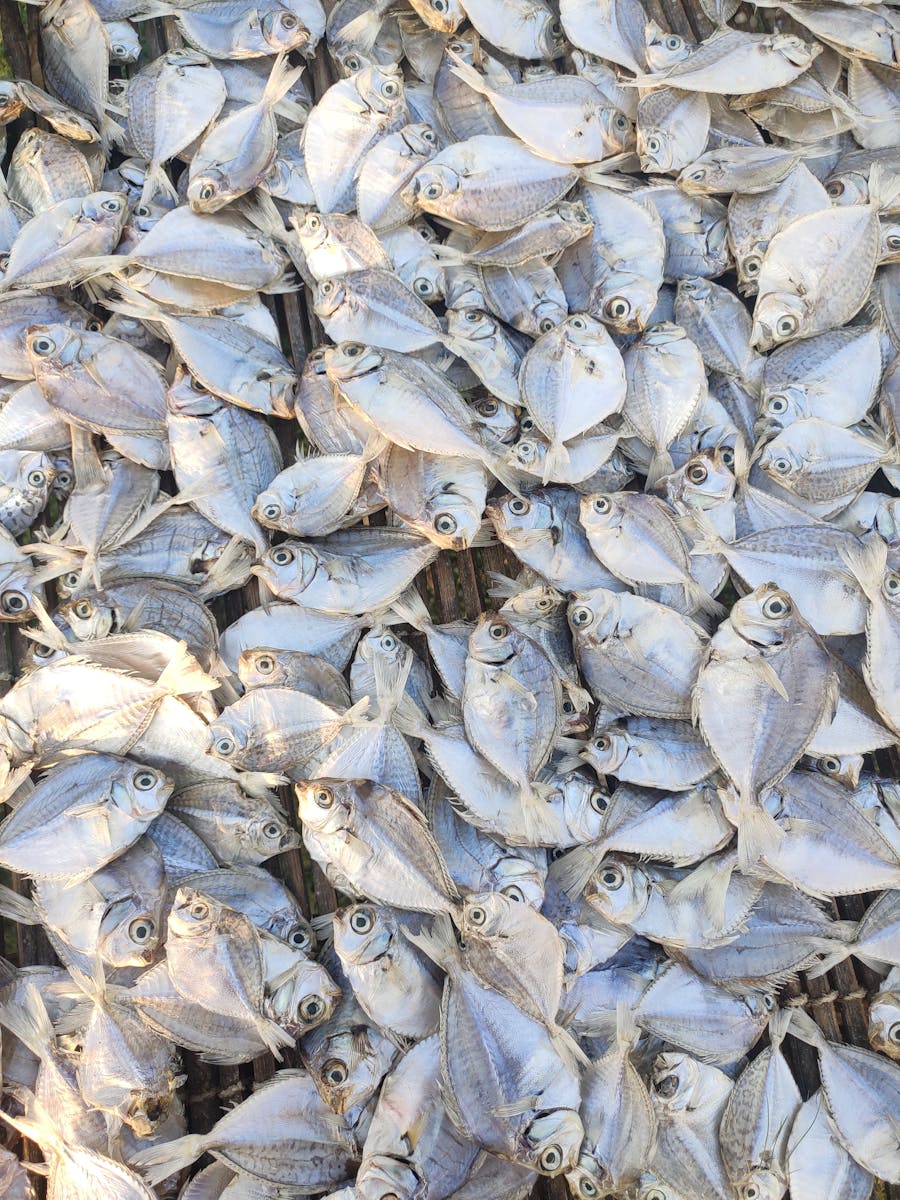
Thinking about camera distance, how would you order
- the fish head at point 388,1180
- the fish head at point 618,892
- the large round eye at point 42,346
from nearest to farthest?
the fish head at point 388,1180 < the fish head at point 618,892 < the large round eye at point 42,346

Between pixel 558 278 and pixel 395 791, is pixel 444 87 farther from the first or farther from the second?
pixel 395 791

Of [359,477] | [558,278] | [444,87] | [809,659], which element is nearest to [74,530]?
[359,477]

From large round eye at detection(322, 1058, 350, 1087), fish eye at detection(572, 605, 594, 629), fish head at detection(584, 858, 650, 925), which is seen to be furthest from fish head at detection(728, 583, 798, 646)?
large round eye at detection(322, 1058, 350, 1087)

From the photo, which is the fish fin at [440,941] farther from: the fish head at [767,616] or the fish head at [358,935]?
the fish head at [767,616]

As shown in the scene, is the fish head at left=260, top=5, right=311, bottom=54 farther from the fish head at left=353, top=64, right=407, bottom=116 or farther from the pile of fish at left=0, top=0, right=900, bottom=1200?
the fish head at left=353, top=64, right=407, bottom=116

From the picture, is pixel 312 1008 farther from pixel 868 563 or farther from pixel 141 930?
pixel 868 563

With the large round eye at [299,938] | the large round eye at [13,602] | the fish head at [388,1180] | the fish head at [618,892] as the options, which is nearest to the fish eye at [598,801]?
the fish head at [618,892]
